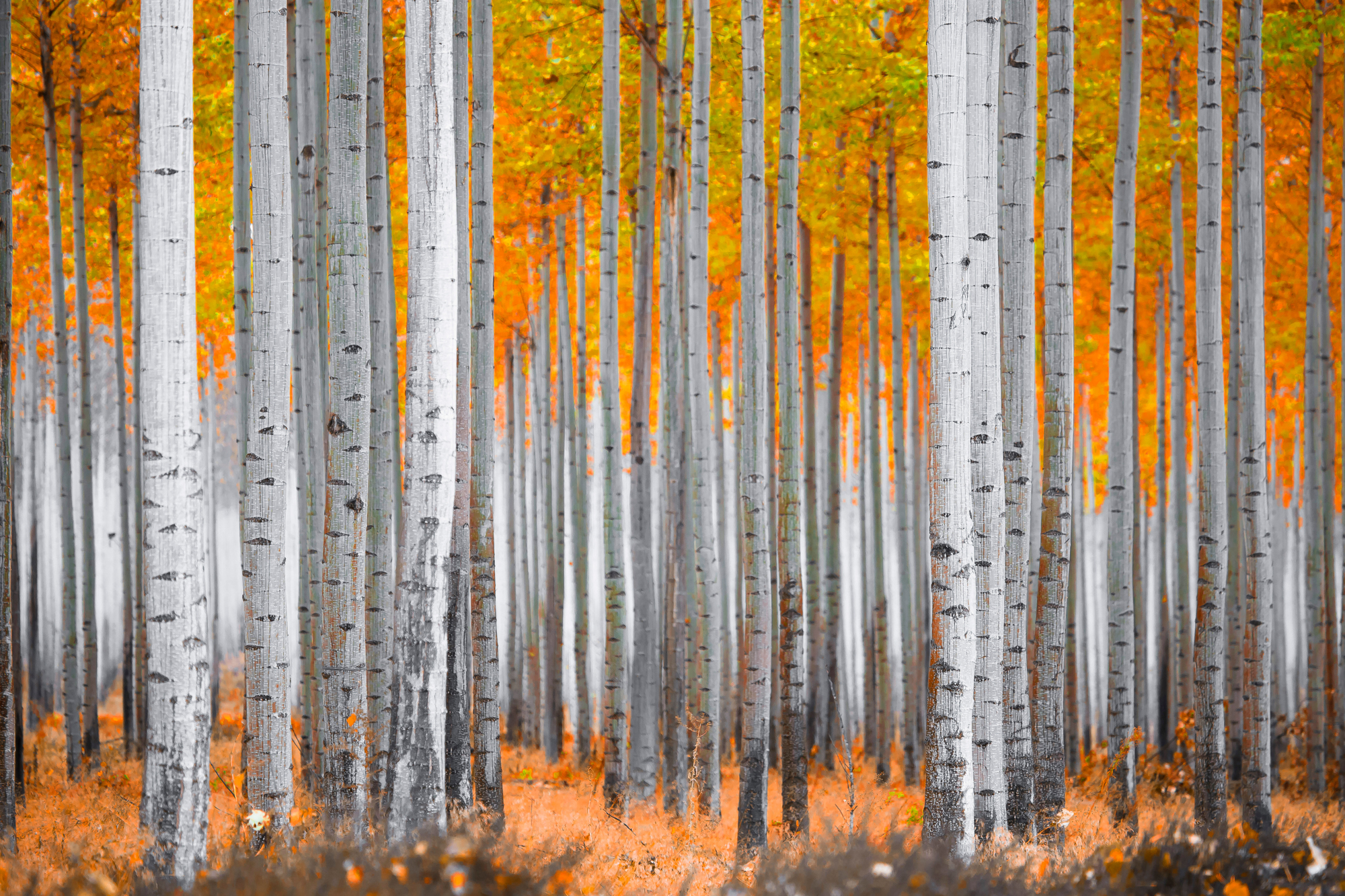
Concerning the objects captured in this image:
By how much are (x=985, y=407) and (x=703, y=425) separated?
115 inches

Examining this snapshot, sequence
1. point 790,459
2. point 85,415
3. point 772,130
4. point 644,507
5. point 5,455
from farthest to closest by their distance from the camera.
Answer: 1. point 772,130
2. point 85,415
3. point 644,507
4. point 790,459
5. point 5,455

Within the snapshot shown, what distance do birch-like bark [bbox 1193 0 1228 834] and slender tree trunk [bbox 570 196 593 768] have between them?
205 inches

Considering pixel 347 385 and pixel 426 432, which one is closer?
pixel 426 432

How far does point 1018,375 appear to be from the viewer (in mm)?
5773

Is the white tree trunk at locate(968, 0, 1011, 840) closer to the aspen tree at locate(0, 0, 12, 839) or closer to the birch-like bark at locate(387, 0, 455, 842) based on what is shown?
the birch-like bark at locate(387, 0, 455, 842)

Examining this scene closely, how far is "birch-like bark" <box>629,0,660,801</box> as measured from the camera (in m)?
8.01

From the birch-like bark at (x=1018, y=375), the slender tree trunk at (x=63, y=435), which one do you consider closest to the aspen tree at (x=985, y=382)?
the birch-like bark at (x=1018, y=375)

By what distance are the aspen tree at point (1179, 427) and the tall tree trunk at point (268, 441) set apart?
781 centimetres

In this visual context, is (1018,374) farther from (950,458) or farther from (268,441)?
(268,441)

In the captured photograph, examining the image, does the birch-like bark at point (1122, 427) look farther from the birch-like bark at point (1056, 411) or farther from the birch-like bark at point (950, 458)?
the birch-like bark at point (950, 458)

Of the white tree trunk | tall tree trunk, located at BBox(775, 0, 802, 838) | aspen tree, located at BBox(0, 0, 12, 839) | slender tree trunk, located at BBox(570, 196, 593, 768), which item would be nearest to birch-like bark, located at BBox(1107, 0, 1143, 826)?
tall tree trunk, located at BBox(775, 0, 802, 838)

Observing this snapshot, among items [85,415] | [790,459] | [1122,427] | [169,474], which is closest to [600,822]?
[790,459]

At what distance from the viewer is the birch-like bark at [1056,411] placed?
5977mm

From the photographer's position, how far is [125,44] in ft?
29.5
